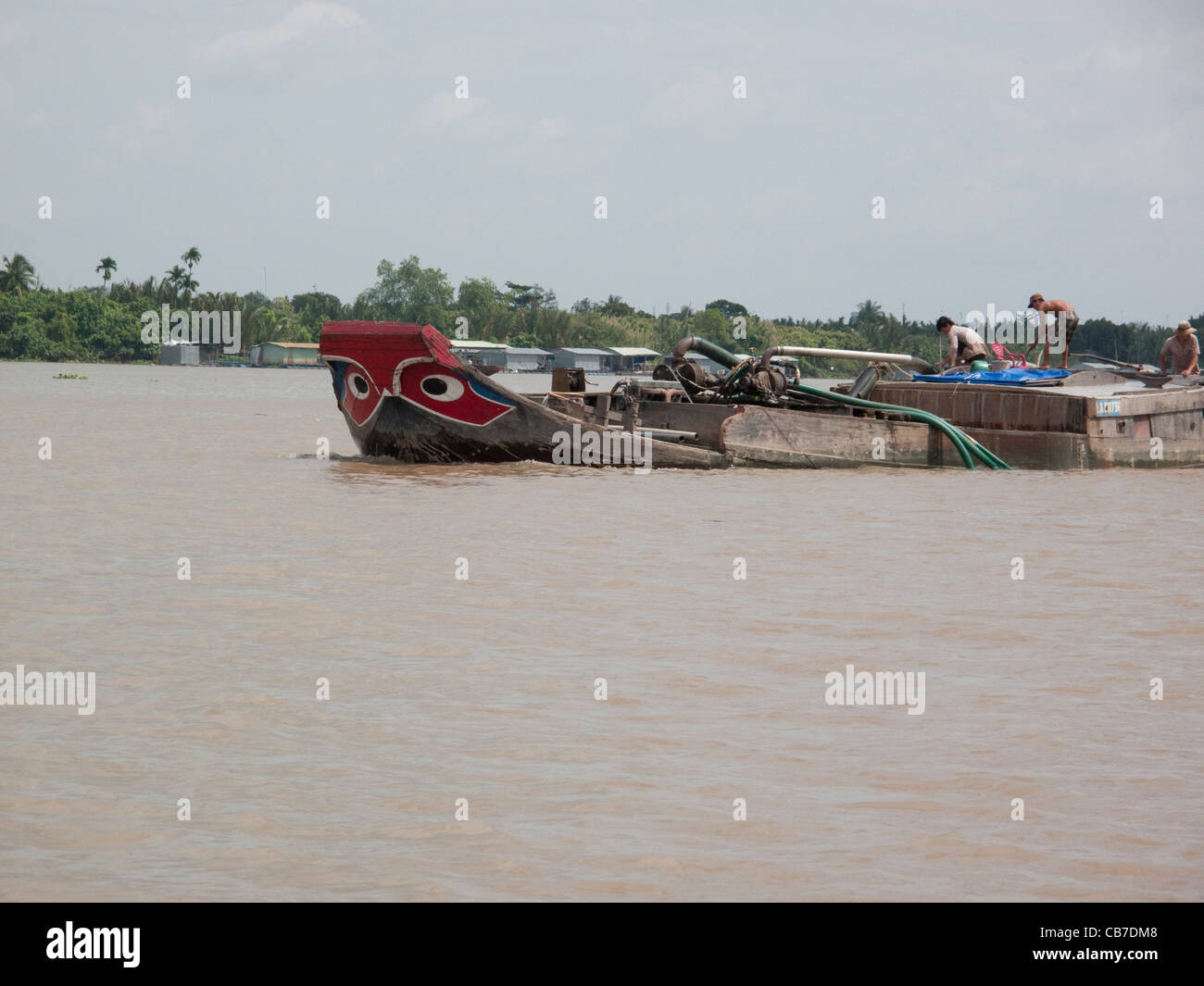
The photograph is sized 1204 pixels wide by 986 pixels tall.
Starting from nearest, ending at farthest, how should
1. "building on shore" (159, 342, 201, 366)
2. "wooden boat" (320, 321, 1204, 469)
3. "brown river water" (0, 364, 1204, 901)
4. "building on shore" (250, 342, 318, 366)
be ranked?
1. "brown river water" (0, 364, 1204, 901)
2. "wooden boat" (320, 321, 1204, 469)
3. "building on shore" (250, 342, 318, 366)
4. "building on shore" (159, 342, 201, 366)

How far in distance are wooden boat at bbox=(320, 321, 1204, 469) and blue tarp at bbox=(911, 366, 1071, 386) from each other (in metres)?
0.17

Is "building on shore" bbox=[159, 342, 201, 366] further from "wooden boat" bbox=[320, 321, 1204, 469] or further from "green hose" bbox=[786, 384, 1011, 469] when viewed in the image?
"green hose" bbox=[786, 384, 1011, 469]

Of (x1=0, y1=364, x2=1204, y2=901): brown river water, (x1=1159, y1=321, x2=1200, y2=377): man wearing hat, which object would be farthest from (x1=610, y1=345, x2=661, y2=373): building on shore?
(x1=0, y1=364, x2=1204, y2=901): brown river water

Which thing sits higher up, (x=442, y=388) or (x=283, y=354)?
(x=283, y=354)

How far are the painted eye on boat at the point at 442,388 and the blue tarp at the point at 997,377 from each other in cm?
709

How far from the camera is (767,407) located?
19.4 metres

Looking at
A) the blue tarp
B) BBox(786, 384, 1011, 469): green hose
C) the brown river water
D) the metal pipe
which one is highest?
the metal pipe

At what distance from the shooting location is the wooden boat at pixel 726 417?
1844cm

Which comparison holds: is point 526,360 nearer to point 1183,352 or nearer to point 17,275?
point 17,275

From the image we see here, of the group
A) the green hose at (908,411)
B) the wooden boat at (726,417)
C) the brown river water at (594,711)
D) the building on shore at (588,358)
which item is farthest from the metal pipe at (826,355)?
the building on shore at (588,358)

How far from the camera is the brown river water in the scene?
459 cm

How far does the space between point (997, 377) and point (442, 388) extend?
8369 mm

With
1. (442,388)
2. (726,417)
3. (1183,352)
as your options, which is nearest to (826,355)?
(726,417)

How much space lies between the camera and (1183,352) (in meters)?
23.9
